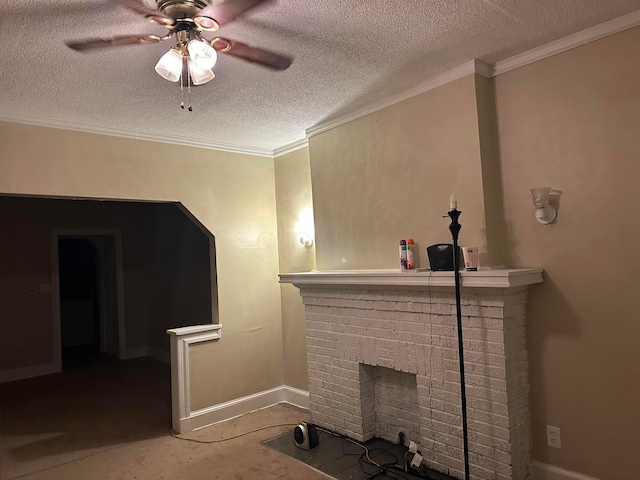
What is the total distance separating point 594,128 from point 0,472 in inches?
171

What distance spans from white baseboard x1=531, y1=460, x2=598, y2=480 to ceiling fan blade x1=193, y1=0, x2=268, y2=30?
282 centimetres

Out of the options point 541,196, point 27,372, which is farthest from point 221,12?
point 27,372

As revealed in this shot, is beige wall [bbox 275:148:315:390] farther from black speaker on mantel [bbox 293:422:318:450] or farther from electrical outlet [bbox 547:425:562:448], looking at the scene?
electrical outlet [bbox 547:425:562:448]

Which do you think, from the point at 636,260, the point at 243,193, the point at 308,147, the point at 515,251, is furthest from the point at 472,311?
the point at 243,193

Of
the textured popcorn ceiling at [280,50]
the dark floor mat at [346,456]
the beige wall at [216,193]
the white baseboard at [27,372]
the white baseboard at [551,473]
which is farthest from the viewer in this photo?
the white baseboard at [27,372]

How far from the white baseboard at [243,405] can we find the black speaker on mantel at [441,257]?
208 centimetres

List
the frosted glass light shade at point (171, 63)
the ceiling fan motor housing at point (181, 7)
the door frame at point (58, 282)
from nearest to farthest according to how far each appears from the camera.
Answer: the ceiling fan motor housing at point (181, 7) < the frosted glass light shade at point (171, 63) < the door frame at point (58, 282)

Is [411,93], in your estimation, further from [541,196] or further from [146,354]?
[146,354]

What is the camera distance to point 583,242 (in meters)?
2.38

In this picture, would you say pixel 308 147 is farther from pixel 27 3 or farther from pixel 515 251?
pixel 27 3

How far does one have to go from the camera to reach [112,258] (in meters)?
6.72

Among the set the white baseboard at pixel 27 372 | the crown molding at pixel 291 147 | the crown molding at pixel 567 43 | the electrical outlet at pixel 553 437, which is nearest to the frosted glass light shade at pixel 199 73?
the crown molding at pixel 567 43

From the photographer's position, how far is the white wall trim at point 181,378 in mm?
3666

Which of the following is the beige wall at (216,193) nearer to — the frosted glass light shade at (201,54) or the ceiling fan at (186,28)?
the ceiling fan at (186,28)
